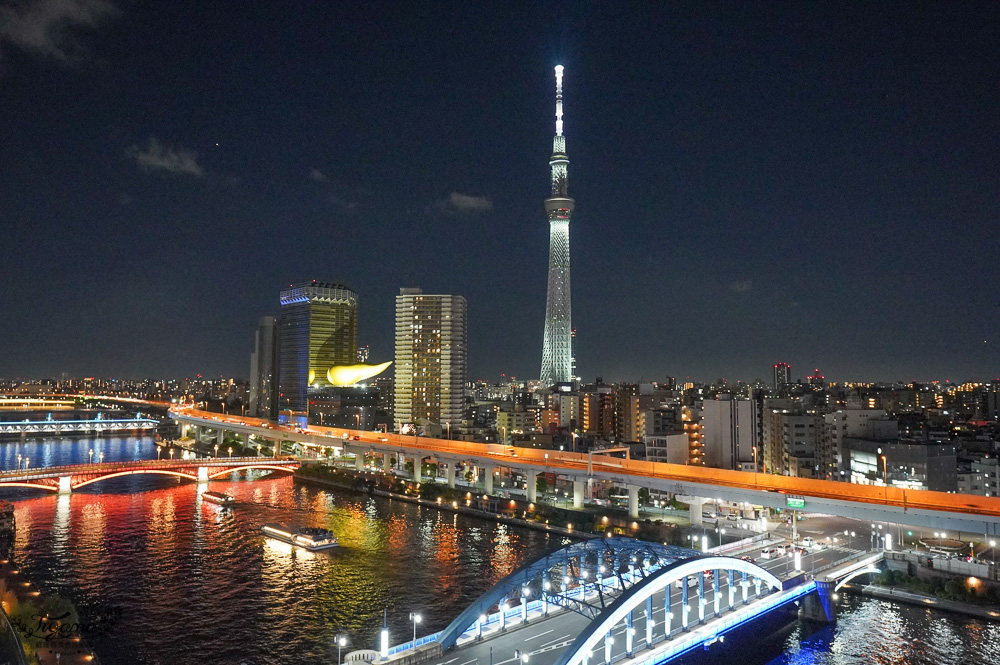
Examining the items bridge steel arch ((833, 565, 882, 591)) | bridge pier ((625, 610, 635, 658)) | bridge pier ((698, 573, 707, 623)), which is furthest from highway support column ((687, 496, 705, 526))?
bridge pier ((625, 610, 635, 658))

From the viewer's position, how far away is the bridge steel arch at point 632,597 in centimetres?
1047

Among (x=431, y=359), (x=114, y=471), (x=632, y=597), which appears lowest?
(x=114, y=471)

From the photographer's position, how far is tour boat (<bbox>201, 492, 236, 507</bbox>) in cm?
2920

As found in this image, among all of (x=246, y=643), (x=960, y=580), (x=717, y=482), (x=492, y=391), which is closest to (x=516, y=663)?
(x=246, y=643)

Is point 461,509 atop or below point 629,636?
below

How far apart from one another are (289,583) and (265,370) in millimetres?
72930

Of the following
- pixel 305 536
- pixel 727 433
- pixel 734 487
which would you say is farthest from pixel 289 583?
pixel 727 433

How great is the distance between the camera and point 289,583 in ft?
60.0

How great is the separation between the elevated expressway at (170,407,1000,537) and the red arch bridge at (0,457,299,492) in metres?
5.85

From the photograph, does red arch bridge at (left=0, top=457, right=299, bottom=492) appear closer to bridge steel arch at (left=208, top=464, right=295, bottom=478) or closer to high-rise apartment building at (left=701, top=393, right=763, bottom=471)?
bridge steel arch at (left=208, top=464, right=295, bottom=478)

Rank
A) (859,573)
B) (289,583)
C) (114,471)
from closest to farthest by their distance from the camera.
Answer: (859,573) < (289,583) < (114,471)

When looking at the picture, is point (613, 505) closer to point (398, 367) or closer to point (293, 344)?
point (398, 367)

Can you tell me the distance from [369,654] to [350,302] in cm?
7265

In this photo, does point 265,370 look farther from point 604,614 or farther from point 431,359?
point 604,614
